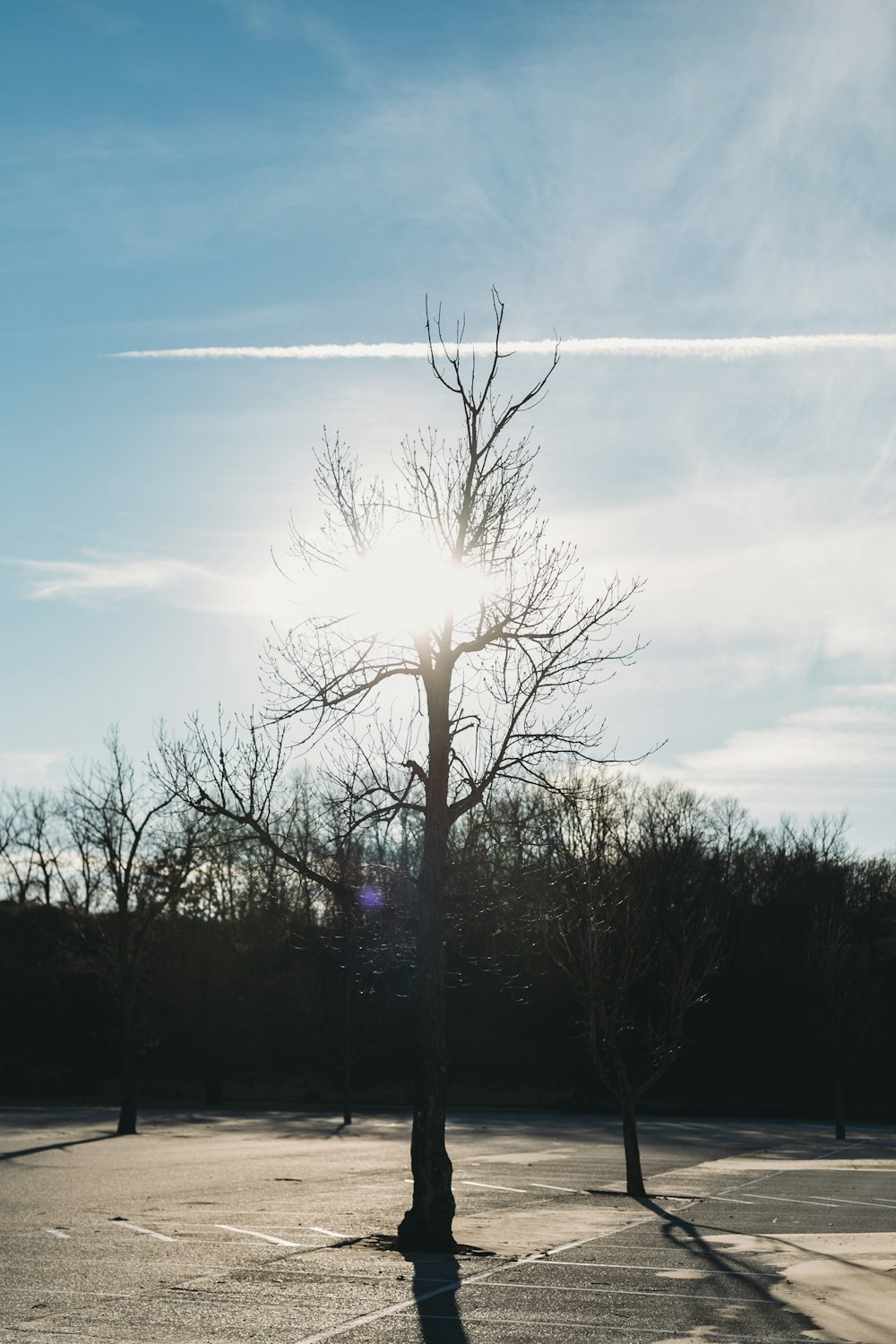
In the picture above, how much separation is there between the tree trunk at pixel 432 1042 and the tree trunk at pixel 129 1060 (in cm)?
1950

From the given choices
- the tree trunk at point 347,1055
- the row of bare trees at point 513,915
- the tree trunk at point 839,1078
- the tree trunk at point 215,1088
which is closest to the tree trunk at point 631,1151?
the row of bare trees at point 513,915

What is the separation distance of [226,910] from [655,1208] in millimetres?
40910

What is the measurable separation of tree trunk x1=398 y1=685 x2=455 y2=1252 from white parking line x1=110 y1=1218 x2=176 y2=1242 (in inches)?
104

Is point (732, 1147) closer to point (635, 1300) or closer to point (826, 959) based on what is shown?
point (826, 959)

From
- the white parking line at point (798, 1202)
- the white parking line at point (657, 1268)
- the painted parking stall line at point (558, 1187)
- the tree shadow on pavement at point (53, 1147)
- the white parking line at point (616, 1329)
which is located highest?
the tree shadow on pavement at point (53, 1147)

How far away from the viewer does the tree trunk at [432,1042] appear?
43.2 ft

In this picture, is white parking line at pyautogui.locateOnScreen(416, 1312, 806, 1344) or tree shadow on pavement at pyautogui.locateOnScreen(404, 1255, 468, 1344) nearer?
white parking line at pyautogui.locateOnScreen(416, 1312, 806, 1344)

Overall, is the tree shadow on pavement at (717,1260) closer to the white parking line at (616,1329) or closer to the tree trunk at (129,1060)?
the white parking line at (616,1329)

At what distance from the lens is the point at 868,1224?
1514cm

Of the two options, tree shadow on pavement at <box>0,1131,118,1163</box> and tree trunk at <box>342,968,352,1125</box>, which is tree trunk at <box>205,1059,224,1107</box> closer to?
tree trunk at <box>342,968,352,1125</box>

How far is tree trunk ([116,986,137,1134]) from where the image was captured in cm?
3123

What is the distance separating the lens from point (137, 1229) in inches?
579

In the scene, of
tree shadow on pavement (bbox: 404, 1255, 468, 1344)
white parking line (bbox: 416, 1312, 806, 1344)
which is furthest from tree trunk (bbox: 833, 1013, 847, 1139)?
white parking line (bbox: 416, 1312, 806, 1344)

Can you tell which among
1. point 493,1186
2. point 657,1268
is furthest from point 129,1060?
point 657,1268
